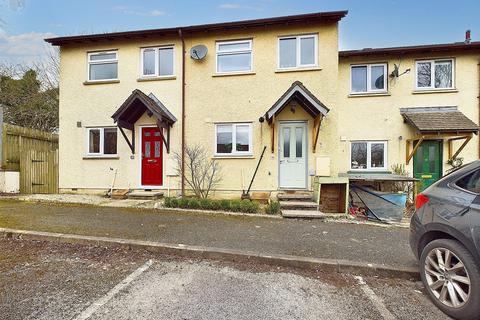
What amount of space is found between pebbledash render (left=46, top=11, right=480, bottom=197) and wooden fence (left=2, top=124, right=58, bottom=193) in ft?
2.08

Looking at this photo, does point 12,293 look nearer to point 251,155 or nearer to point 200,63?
point 251,155

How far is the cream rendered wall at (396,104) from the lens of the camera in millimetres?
10109

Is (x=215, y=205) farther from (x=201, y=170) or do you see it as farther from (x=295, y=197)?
(x=295, y=197)

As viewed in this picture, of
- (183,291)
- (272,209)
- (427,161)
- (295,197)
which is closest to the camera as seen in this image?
(183,291)

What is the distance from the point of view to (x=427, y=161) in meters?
10.3

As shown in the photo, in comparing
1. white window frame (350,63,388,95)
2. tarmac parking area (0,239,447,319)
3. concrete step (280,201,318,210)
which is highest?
white window frame (350,63,388,95)

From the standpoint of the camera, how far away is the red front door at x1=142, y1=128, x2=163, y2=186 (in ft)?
32.6

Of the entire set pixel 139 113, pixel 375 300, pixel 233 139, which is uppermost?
pixel 139 113

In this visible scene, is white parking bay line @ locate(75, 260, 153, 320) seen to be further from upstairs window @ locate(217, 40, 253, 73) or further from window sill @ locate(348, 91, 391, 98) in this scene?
window sill @ locate(348, 91, 391, 98)

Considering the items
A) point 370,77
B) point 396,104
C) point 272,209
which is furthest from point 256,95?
point 396,104

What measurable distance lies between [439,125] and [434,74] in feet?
8.25

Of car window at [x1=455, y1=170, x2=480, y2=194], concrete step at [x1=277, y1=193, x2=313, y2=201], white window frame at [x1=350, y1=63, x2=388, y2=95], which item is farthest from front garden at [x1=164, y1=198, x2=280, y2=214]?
white window frame at [x1=350, y1=63, x2=388, y2=95]

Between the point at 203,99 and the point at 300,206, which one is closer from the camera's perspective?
the point at 300,206

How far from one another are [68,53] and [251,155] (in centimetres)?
864
